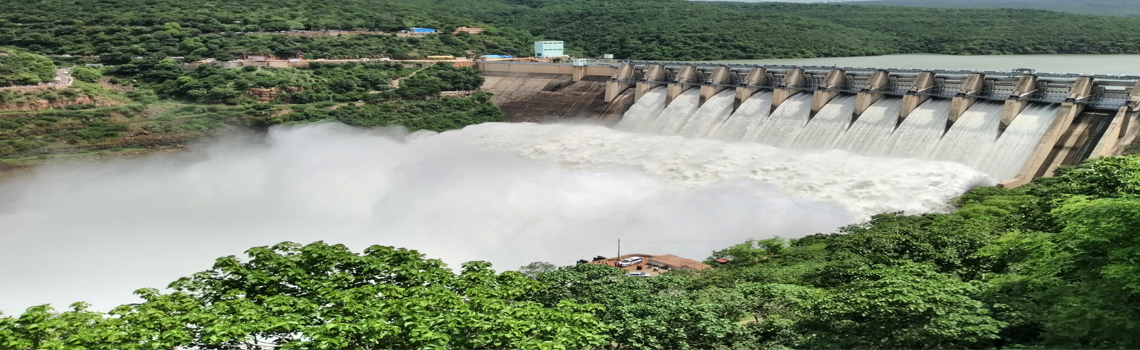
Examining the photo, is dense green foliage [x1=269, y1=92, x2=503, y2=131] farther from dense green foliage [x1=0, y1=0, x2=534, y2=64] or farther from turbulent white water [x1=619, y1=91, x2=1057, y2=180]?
turbulent white water [x1=619, y1=91, x2=1057, y2=180]

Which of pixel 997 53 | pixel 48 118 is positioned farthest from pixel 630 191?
pixel 997 53

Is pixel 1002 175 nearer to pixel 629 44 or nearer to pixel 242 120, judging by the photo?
pixel 242 120

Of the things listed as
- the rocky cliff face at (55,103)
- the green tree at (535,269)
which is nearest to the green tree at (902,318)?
the green tree at (535,269)

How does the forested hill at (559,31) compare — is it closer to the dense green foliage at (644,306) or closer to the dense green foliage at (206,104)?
the dense green foliage at (206,104)

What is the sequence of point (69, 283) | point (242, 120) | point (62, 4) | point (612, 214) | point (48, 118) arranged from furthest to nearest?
point (62, 4), point (242, 120), point (48, 118), point (612, 214), point (69, 283)

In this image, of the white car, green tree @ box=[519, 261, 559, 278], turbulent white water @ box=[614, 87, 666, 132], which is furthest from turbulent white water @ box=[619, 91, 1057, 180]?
green tree @ box=[519, 261, 559, 278]

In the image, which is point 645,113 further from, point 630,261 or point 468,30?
point 468,30
